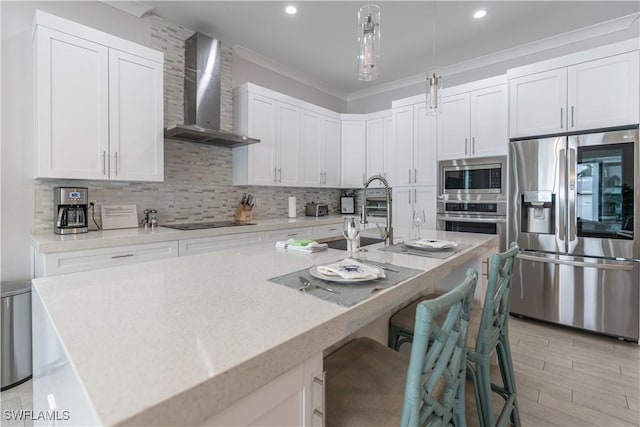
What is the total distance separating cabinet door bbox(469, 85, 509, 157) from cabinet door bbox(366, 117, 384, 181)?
1.31m

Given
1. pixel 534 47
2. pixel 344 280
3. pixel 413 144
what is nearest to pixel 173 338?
pixel 344 280

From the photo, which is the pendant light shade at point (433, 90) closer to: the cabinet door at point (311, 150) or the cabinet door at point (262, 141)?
the cabinet door at point (262, 141)

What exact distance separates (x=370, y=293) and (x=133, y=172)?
7.83 feet

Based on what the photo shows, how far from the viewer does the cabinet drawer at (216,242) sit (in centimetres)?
252

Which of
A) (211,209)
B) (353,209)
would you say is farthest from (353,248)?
(353,209)

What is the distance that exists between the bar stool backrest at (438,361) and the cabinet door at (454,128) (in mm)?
2911

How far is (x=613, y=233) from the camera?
263 centimetres

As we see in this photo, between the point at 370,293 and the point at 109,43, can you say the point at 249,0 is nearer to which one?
the point at 109,43

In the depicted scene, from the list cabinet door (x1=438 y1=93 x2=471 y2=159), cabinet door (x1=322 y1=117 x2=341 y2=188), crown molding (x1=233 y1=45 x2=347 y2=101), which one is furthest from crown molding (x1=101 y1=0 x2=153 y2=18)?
cabinet door (x1=438 y1=93 x2=471 y2=159)

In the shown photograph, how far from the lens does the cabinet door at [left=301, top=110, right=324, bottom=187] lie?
4066 millimetres

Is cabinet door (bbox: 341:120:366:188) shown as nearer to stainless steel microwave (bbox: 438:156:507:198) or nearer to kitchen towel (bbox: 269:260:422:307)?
stainless steel microwave (bbox: 438:156:507:198)

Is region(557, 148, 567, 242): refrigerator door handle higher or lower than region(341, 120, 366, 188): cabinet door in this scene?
lower

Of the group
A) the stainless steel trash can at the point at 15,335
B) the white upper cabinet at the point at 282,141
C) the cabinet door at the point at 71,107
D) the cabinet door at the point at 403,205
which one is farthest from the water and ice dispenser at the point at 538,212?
the stainless steel trash can at the point at 15,335

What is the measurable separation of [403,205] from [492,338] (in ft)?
8.96
